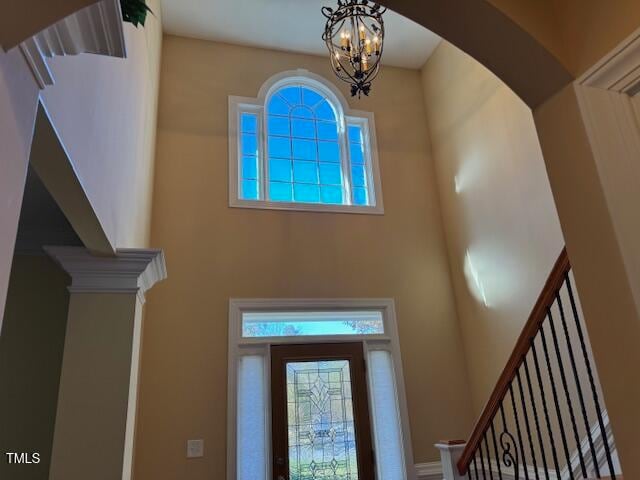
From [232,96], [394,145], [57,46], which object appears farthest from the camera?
[394,145]

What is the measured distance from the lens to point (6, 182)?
104 cm

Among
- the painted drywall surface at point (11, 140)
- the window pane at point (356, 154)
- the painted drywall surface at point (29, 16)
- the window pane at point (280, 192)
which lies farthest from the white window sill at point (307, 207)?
the painted drywall surface at point (29, 16)

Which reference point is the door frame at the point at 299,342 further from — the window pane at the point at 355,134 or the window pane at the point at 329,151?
the window pane at the point at 355,134

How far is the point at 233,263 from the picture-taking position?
15.9ft

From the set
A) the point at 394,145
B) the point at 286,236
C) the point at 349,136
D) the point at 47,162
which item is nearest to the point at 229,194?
the point at 286,236

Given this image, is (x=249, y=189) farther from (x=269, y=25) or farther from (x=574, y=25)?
(x=574, y=25)

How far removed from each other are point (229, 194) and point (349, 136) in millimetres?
1691

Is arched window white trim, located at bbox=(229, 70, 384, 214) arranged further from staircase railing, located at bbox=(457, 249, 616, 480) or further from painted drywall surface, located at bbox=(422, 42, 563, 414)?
staircase railing, located at bbox=(457, 249, 616, 480)

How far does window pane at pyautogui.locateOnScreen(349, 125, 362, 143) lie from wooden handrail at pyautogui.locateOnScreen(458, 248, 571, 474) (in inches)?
148

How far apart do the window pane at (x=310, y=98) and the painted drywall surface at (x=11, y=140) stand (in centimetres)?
490

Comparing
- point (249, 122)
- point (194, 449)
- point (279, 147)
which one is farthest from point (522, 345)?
point (249, 122)

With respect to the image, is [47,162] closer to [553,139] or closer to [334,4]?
[553,139]

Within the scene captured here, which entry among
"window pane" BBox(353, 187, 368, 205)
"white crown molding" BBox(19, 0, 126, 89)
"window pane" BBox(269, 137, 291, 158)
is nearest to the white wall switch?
"window pane" BBox(353, 187, 368, 205)

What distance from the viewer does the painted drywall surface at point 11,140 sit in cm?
103
